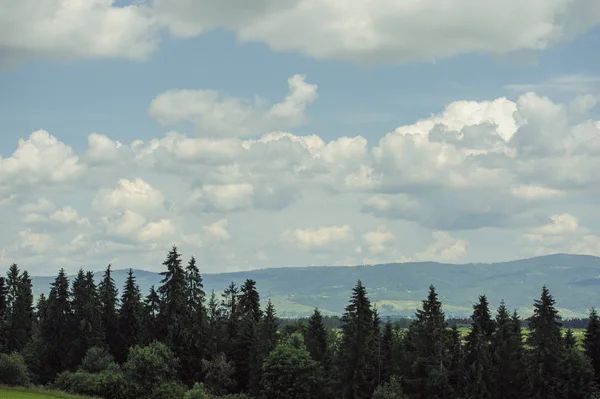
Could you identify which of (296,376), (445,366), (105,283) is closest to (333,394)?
(296,376)

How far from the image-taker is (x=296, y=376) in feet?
379

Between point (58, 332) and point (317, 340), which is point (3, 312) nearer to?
point (58, 332)

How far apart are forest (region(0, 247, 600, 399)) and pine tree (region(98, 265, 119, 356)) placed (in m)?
0.22

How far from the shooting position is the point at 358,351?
4520 inches

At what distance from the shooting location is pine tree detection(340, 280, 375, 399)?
11419 cm

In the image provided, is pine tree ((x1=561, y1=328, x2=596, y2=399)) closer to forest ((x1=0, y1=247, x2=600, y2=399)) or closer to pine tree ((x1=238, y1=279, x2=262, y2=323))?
forest ((x1=0, y1=247, x2=600, y2=399))

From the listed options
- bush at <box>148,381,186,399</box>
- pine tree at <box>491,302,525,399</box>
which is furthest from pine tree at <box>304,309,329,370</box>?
pine tree at <box>491,302,525,399</box>

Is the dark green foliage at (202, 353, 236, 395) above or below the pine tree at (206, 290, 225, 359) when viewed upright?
below

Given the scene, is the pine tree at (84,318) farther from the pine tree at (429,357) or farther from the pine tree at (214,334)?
the pine tree at (429,357)

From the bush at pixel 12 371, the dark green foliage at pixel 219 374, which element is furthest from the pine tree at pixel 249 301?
the bush at pixel 12 371

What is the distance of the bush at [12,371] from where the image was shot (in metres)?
117

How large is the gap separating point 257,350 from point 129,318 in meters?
34.5

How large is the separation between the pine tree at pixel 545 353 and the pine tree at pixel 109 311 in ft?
262

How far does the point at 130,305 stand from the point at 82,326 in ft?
40.2
